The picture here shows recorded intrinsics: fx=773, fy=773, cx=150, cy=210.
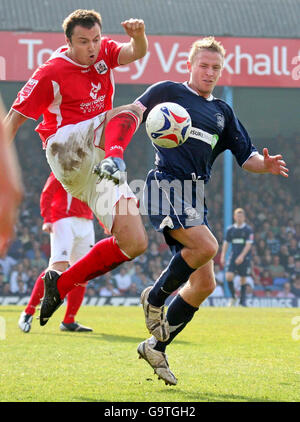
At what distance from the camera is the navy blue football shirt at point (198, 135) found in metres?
5.93

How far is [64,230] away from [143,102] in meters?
3.94

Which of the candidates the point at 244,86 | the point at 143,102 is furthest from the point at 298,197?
the point at 143,102

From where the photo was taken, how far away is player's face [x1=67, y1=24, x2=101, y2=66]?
5.59 meters

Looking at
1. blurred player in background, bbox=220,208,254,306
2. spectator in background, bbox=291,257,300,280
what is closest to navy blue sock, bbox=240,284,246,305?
blurred player in background, bbox=220,208,254,306

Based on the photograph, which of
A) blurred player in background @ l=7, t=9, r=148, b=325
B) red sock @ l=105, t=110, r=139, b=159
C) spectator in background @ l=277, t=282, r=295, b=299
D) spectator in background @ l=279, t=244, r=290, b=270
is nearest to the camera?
red sock @ l=105, t=110, r=139, b=159

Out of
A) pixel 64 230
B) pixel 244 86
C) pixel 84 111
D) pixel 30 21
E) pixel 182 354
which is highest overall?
pixel 30 21

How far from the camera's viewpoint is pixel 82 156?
18.5 feet

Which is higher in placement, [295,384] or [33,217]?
[33,217]

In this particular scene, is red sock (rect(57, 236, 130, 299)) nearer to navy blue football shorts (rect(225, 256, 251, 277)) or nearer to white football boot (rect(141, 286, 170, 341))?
white football boot (rect(141, 286, 170, 341))

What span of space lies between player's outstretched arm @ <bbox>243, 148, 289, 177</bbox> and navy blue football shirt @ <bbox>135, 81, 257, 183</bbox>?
80 mm

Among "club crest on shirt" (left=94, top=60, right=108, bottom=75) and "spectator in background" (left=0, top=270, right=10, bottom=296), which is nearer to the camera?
"club crest on shirt" (left=94, top=60, right=108, bottom=75)

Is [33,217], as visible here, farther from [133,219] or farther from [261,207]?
[133,219]

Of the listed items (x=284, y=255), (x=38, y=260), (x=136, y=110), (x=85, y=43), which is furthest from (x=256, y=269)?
(x=85, y=43)

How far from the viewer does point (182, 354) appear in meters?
7.45
